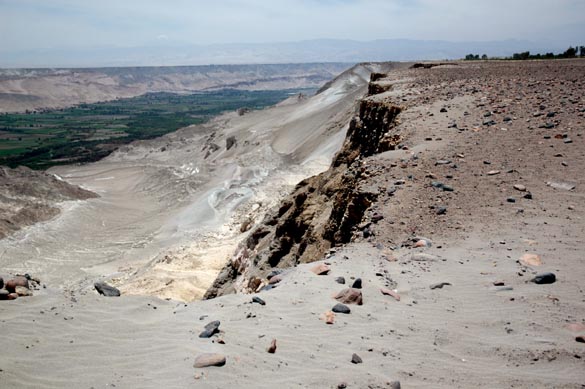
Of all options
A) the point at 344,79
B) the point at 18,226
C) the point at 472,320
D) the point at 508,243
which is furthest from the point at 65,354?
the point at 344,79

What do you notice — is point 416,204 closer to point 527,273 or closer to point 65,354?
point 527,273

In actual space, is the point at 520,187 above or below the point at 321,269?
above

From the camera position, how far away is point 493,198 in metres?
6.88

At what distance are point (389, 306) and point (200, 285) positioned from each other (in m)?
10.4

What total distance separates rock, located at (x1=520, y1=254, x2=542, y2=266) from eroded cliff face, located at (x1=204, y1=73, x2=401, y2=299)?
2.51 meters

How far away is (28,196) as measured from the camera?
115 ft

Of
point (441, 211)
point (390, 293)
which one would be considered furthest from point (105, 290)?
point (441, 211)

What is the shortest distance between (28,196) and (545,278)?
126 feet

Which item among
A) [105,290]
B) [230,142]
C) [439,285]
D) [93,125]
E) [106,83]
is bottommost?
[230,142]

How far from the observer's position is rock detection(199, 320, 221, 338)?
4.25m

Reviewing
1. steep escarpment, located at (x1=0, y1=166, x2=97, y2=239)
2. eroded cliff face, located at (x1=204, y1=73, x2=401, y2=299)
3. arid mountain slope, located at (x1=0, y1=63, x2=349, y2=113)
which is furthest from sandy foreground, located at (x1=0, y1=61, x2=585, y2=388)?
arid mountain slope, located at (x1=0, y1=63, x2=349, y2=113)

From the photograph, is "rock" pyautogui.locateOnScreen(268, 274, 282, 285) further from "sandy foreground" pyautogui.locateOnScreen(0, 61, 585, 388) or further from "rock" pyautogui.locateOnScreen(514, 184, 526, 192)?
"rock" pyautogui.locateOnScreen(514, 184, 526, 192)

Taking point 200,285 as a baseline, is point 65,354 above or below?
above

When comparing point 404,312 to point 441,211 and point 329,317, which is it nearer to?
point 329,317
